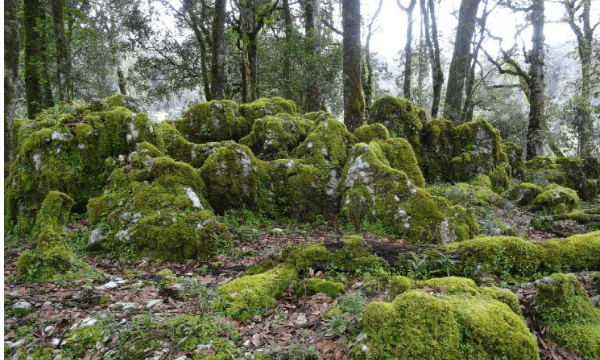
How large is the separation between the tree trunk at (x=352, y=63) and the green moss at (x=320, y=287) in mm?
8943

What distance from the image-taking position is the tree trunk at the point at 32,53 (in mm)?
8320

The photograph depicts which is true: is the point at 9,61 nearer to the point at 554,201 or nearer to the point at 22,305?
the point at 22,305

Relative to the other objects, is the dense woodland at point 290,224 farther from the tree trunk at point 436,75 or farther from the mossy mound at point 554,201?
→ the tree trunk at point 436,75

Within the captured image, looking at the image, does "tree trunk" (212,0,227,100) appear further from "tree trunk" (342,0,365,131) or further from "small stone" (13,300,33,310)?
"small stone" (13,300,33,310)

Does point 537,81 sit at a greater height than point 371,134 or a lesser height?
greater

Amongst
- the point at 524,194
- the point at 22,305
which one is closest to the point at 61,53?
the point at 22,305

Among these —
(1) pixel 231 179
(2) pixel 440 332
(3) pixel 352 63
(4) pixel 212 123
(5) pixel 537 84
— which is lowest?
(2) pixel 440 332

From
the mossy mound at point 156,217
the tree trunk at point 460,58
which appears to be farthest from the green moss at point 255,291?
the tree trunk at point 460,58

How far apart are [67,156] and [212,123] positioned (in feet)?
14.6

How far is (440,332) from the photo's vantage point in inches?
106

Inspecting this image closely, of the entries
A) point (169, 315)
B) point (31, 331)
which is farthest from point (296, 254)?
point (31, 331)

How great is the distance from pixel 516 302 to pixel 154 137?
8574mm

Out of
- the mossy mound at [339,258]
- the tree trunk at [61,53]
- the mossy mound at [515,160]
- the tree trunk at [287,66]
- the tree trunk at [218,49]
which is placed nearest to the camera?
the mossy mound at [339,258]

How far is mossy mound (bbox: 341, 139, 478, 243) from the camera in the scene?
24.3 feet
